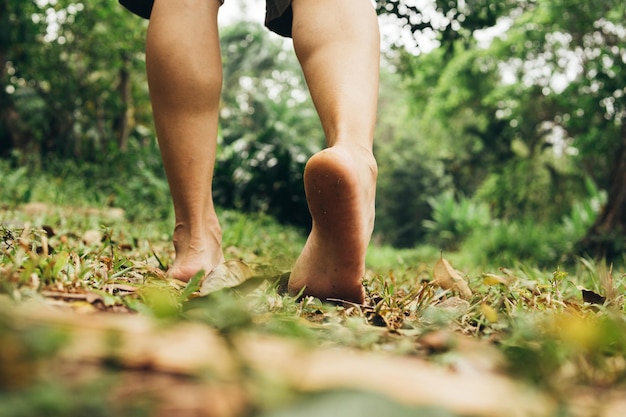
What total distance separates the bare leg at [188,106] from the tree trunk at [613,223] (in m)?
4.21

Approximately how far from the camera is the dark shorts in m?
1.30

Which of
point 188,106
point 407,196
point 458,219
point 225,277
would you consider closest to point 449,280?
point 225,277

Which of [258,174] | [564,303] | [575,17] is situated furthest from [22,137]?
[575,17]

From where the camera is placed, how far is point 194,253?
122 centimetres

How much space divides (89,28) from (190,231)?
6.70 m

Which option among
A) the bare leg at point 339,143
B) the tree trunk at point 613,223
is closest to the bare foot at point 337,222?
the bare leg at point 339,143

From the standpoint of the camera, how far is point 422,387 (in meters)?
0.39

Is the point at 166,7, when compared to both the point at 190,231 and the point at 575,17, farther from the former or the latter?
the point at 575,17

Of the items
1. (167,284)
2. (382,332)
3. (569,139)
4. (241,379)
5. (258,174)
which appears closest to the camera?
(241,379)

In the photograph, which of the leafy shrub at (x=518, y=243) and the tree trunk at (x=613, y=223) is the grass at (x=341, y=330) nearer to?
the tree trunk at (x=613, y=223)

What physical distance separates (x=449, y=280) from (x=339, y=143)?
413 mm

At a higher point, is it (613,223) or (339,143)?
(339,143)

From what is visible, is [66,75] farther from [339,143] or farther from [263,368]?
[263,368]

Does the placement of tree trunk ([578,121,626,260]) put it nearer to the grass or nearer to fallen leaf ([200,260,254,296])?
the grass
